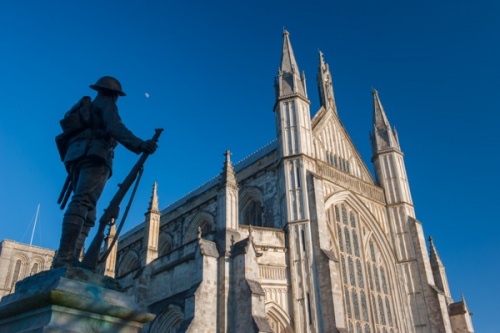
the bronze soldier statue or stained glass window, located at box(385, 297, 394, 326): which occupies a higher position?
stained glass window, located at box(385, 297, 394, 326)

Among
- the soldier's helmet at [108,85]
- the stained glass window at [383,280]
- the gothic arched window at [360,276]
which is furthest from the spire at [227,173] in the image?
the soldier's helmet at [108,85]

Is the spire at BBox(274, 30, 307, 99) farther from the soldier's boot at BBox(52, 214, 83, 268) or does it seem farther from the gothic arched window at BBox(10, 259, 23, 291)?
the gothic arched window at BBox(10, 259, 23, 291)

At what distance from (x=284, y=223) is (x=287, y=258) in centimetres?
179

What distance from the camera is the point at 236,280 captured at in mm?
18953

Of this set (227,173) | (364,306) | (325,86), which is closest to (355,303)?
(364,306)

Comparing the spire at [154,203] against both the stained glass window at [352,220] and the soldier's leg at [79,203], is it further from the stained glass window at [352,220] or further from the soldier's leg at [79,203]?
the soldier's leg at [79,203]

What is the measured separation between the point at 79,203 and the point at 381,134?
1115 inches

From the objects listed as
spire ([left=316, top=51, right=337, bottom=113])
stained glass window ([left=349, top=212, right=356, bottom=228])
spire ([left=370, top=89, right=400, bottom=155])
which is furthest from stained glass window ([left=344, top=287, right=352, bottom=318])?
spire ([left=316, top=51, right=337, bottom=113])

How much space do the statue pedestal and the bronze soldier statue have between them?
14.5 inches

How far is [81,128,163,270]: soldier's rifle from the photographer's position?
513 centimetres

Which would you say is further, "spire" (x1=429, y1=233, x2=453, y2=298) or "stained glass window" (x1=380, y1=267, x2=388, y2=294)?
"spire" (x1=429, y1=233, x2=453, y2=298)

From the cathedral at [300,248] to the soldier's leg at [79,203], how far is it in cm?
1314

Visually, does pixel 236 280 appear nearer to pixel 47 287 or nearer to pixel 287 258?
pixel 287 258

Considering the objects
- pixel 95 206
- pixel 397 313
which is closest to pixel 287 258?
pixel 397 313
